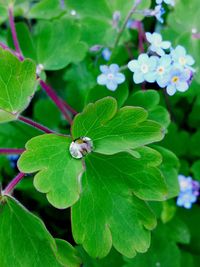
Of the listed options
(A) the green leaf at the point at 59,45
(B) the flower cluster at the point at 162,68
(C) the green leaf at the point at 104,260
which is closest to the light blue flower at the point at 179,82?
(B) the flower cluster at the point at 162,68

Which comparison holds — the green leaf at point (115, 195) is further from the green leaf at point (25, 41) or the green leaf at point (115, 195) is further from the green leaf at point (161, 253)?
the green leaf at point (25, 41)

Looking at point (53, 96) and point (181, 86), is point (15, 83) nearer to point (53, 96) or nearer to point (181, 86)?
point (53, 96)

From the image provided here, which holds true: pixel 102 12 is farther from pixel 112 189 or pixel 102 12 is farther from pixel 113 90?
pixel 112 189

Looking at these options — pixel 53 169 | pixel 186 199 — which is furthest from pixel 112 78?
pixel 186 199

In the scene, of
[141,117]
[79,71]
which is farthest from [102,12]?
[141,117]

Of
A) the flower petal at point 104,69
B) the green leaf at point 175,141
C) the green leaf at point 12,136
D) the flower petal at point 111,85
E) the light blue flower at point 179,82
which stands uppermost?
the flower petal at point 104,69

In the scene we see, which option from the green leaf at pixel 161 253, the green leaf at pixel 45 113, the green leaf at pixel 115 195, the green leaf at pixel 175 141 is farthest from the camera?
the green leaf at pixel 45 113

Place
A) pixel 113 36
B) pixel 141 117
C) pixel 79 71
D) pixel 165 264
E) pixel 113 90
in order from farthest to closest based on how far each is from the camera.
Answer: pixel 79 71 < pixel 113 36 < pixel 165 264 < pixel 113 90 < pixel 141 117
